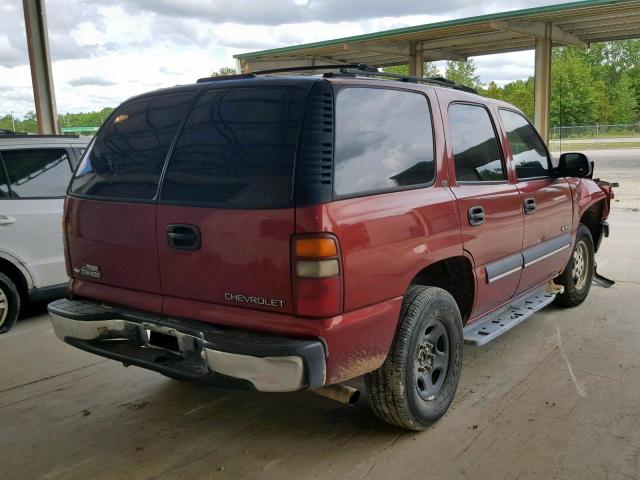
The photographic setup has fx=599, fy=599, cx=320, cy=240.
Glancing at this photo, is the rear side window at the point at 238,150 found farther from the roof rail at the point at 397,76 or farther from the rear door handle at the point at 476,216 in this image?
the rear door handle at the point at 476,216

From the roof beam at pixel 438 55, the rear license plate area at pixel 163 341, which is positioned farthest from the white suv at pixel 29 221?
the roof beam at pixel 438 55

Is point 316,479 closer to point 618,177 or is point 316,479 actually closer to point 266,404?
point 266,404

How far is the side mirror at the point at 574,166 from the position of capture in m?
4.89

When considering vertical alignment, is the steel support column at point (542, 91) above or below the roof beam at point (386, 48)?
below

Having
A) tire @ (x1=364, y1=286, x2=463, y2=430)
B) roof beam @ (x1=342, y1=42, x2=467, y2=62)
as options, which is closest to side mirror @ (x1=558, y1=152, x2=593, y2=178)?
tire @ (x1=364, y1=286, x2=463, y2=430)

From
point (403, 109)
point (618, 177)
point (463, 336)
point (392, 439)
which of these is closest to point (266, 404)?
point (392, 439)

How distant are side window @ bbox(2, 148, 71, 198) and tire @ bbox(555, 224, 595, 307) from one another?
488 cm

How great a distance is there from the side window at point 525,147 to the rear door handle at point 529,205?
0.19 meters

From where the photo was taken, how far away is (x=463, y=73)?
53094 millimetres

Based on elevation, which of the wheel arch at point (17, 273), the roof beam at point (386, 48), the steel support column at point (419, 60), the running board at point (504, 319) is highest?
the roof beam at point (386, 48)

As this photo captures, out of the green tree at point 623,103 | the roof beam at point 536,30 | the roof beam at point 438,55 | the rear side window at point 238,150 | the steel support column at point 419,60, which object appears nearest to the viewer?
the rear side window at point 238,150

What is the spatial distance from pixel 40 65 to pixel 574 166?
33.1 feet

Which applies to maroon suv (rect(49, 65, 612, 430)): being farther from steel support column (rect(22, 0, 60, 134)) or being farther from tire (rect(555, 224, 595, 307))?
steel support column (rect(22, 0, 60, 134))

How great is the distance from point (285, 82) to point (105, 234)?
1.29m
